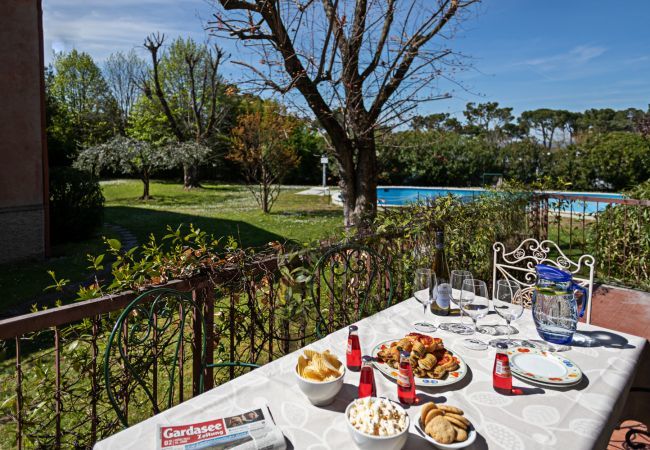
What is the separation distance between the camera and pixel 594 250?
17.4 feet

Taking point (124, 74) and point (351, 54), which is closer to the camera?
point (351, 54)

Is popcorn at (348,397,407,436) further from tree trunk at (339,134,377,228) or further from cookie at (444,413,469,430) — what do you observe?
tree trunk at (339,134,377,228)

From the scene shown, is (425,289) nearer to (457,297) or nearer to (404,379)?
(457,297)

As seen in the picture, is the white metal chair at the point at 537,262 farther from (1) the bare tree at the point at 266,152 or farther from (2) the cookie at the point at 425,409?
(1) the bare tree at the point at 266,152

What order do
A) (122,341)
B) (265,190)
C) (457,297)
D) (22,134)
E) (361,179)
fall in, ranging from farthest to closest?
(265,190) → (22,134) → (361,179) → (122,341) → (457,297)

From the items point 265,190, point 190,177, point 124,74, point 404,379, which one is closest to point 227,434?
point 404,379

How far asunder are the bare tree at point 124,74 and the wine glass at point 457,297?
33381 mm

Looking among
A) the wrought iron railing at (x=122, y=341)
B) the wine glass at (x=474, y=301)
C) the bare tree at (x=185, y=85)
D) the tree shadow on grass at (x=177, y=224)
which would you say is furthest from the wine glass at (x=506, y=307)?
the bare tree at (x=185, y=85)

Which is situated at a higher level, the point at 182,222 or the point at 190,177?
the point at 190,177

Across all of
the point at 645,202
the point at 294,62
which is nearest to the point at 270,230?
the point at 294,62

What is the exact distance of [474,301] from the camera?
169 centimetres

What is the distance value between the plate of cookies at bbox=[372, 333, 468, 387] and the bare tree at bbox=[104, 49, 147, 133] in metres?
→ 33.6

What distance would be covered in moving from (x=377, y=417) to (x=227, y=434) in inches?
15.4

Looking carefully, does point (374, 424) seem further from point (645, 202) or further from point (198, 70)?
point (198, 70)
